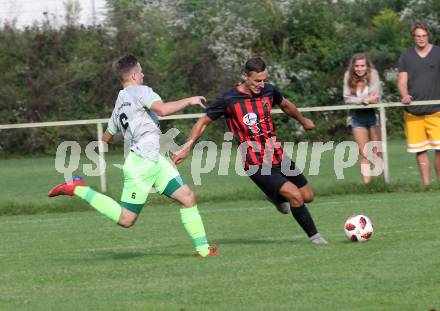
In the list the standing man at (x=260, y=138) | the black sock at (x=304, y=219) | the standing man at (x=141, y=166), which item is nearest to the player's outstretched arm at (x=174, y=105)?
the standing man at (x=141, y=166)

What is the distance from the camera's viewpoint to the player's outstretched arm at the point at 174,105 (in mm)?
9195

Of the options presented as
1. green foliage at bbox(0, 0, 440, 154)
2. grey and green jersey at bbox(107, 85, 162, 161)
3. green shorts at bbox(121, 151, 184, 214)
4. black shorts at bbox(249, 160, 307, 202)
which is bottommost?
green foliage at bbox(0, 0, 440, 154)

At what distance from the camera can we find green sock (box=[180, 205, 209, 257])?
9875mm

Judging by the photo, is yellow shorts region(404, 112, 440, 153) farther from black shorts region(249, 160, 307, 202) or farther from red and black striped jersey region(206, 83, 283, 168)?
red and black striped jersey region(206, 83, 283, 168)

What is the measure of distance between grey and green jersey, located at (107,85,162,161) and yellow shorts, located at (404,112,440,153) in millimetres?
5726

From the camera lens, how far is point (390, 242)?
10164 mm

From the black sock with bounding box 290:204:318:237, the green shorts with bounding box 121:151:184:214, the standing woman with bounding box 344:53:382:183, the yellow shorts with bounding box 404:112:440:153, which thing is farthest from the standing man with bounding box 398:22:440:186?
the green shorts with bounding box 121:151:184:214

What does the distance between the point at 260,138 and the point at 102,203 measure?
1551 mm

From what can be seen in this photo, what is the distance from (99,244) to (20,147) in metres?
11.7

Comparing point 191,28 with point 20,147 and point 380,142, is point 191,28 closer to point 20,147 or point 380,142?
point 20,147

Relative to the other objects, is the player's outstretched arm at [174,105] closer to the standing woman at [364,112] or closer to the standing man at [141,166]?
the standing man at [141,166]

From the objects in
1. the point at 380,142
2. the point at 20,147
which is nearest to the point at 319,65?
the point at 20,147

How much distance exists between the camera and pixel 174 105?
9312mm

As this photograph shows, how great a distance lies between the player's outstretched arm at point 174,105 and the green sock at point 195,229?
3.01ft
